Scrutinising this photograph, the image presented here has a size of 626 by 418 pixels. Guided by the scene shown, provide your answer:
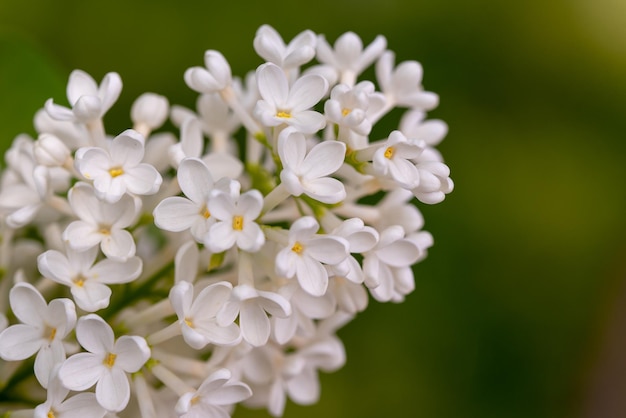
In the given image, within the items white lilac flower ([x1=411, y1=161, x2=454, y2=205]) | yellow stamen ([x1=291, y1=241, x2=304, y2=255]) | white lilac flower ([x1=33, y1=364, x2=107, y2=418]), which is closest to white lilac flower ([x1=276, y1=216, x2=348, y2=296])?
yellow stamen ([x1=291, y1=241, x2=304, y2=255])

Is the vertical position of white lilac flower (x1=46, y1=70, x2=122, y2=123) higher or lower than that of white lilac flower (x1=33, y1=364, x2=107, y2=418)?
higher

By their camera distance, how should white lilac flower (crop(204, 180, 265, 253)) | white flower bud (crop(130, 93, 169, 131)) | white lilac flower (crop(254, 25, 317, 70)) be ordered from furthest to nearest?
1. white flower bud (crop(130, 93, 169, 131))
2. white lilac flower (crop(254, 25, 317, 70))
3. white lilac flower (crop(204, 180, 265, 253))

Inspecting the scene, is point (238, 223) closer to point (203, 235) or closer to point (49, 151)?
point (203, 235)

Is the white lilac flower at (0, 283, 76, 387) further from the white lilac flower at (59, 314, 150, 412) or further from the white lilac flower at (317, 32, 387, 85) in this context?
the white lilac flower at (317, 32, 387, 85)

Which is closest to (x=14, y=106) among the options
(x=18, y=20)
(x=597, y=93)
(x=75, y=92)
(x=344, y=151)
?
(x=75, y=92)

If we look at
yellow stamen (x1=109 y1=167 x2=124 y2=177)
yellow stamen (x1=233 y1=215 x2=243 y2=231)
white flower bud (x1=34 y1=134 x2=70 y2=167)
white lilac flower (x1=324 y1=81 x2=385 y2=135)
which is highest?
white lilac flower (x1=324 y1=81 x2=385 y2=135)
